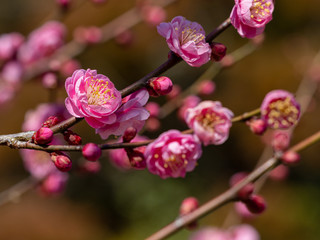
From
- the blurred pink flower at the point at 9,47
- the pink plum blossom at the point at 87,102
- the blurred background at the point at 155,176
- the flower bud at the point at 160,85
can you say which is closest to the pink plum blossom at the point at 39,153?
the blurred pink flower at the point at 9,47

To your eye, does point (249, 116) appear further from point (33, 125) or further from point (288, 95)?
point (33, 125)

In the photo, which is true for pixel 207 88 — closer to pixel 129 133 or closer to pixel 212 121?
pixel 212 121

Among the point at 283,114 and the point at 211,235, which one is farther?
the point at 211,235

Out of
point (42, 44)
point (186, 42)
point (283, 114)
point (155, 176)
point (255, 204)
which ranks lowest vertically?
point (255, 204)

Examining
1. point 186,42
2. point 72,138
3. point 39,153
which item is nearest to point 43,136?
point 72,138

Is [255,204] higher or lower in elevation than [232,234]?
higher

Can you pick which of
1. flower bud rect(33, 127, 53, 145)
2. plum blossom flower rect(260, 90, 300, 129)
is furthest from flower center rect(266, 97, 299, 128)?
flower bud rect(33, 127, 53, 145)
